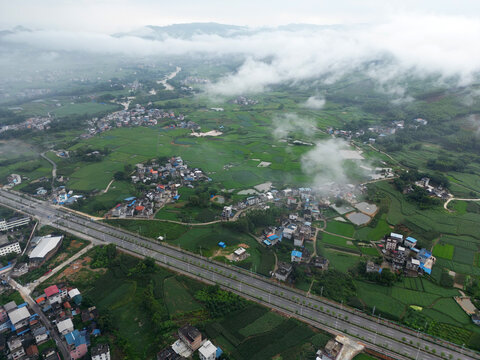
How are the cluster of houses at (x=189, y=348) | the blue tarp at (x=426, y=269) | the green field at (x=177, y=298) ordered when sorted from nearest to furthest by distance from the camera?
the cluster of houses at (x=189, y=348), the green field at (x=177, y=298), the blue tarp at (x=426, y=269)

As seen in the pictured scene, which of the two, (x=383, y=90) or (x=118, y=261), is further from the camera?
(x=383, y=90)

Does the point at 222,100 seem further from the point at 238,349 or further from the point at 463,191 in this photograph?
the point at 238,349

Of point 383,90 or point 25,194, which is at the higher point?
point 383,90

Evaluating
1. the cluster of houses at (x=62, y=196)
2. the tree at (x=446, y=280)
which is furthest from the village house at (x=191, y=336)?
the cluster of houses at (x=62, y=196)

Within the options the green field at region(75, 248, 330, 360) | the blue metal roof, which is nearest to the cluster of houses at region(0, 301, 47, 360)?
the green field at region(75, 248, 330, 360)

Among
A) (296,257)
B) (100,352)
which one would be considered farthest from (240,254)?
(100,352)

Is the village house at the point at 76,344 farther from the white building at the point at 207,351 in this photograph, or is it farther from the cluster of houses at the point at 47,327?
the white building at the point at 207,351

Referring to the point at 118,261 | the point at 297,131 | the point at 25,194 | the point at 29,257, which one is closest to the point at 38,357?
the point at 118,261
